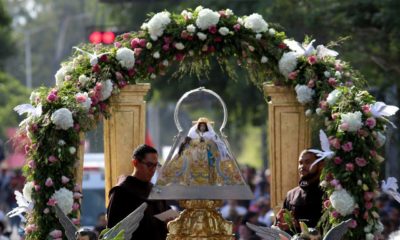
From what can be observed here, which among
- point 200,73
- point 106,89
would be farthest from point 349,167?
point 106,89

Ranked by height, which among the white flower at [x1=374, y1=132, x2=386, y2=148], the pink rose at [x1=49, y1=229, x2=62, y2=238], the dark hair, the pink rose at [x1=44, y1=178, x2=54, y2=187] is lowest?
the pink rose at [x1=49, y1=229, x2=62, y2=238]

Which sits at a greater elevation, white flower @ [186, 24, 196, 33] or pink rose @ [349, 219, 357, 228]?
white flower @ [186, 24, 196, 33]

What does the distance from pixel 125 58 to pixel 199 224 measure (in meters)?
1.77

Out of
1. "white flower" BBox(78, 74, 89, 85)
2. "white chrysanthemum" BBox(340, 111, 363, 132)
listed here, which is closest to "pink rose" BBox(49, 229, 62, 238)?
"white flower" BBox(78, 74, 89, 85)

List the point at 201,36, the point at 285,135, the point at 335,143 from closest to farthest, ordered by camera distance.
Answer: the point at 335,143 < the point at 201,36 < the point at 285,135

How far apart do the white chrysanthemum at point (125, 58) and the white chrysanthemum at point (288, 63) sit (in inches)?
53.8

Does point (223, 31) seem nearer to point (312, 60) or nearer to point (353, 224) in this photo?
point (312, 60)

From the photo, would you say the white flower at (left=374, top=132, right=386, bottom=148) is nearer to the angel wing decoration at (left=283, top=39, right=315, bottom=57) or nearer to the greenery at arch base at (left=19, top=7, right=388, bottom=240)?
the greenery at arch base at (left=19, top=7, right=388, bottom=240)

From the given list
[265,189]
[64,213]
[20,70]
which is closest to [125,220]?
[64,213]

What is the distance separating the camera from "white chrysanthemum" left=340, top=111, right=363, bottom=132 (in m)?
12.5

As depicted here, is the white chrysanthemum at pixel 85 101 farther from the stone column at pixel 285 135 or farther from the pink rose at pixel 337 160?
the pink rose at pixel 337 160

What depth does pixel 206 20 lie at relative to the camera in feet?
44.3

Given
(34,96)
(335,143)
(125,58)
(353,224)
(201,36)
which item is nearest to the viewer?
(353,224)

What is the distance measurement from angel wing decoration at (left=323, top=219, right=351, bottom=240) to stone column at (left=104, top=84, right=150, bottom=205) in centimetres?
260
